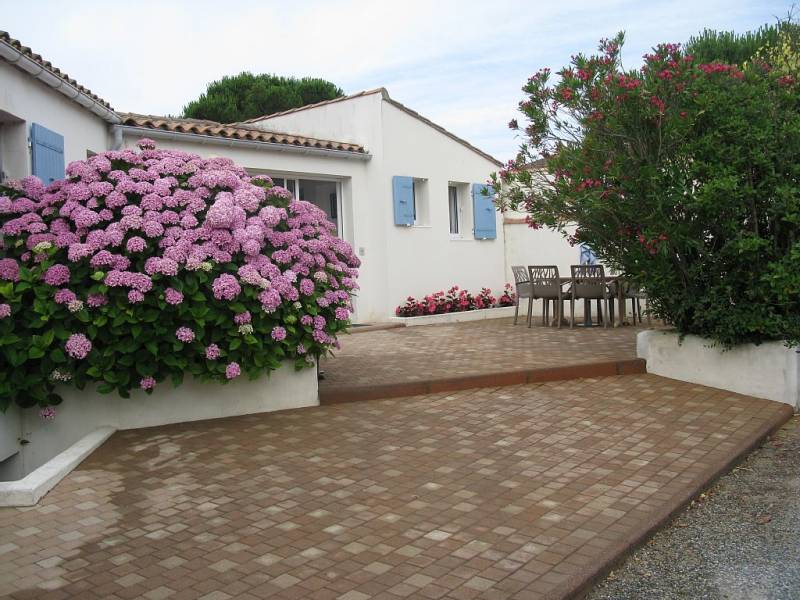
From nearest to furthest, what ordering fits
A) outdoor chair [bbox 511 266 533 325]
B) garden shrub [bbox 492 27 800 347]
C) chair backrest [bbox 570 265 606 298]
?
garden shrub [bbox 492 27 800 347] < chair backrest [bbox 570 265 606 298] < outdoor chair [bbox 511 266 533 325]

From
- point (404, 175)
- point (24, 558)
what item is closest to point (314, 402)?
point (24, 558)

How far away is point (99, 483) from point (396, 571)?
232 centimetres

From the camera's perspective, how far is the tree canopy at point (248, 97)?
2972 cm

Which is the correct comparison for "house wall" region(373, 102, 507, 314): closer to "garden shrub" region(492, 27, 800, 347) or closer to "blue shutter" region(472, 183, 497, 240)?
"blue shutter" region(472, 183, 497, 240)

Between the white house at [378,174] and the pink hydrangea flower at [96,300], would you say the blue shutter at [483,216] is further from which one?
the pink hydrangea flower at [96,300]

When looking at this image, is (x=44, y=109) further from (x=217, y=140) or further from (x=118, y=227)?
(x=217, y=140)

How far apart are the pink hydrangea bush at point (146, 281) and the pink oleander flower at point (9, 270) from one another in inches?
0.5

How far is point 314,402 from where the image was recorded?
6664 mm

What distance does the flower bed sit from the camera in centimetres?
1310

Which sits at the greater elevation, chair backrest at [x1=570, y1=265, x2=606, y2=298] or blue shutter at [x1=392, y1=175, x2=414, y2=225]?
blue shutter at [x1=392, y1=175, x2=414, y2=225]

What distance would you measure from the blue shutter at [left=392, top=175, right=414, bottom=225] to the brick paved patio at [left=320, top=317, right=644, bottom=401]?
92.3 inches

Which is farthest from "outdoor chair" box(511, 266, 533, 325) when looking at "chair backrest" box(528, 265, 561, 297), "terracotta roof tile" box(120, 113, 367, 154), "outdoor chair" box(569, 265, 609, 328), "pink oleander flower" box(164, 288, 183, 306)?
"pink oleander flower" box(164, 288, 183, 306)

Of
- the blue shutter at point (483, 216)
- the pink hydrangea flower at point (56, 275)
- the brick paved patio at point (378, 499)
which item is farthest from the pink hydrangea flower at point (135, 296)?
the blue shutter at point (483, 216)

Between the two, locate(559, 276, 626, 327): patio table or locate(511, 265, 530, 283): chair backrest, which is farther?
locate(511, 265, 530, 283): chair backrest
